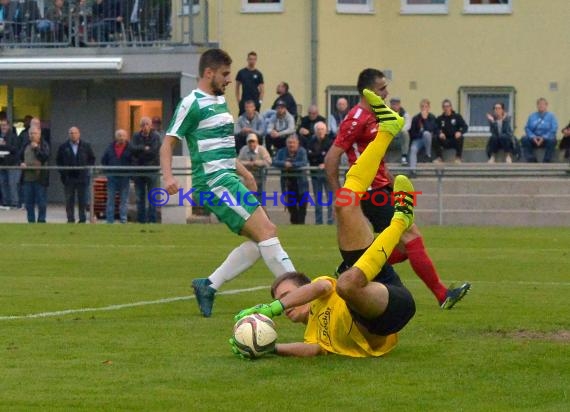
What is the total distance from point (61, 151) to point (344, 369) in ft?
67.8

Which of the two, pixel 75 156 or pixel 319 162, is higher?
pixel 75 156

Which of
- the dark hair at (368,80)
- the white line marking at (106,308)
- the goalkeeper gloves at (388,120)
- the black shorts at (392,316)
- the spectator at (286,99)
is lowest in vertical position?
the white line marking at (106,308)

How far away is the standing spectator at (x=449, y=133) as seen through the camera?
100 feet

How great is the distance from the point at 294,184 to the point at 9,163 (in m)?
7.72

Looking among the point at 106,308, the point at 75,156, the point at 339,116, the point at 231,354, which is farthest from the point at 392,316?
the point at 339,116

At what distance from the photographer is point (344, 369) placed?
8.56 meters

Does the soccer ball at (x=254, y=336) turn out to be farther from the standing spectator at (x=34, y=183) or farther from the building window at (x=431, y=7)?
the building window at (x=431, y=7)

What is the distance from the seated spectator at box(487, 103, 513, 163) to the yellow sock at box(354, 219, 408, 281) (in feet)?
73.4

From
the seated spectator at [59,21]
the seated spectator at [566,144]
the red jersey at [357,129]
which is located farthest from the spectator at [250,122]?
the red jersey at [357,129]

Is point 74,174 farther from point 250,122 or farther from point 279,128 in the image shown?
point 279,128

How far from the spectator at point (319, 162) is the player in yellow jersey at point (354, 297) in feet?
56.3

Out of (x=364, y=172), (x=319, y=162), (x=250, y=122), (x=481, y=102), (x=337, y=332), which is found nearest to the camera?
(x=337, y=332)

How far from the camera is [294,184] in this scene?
27.0 m

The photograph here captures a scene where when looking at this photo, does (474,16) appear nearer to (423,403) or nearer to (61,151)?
(61,151)
